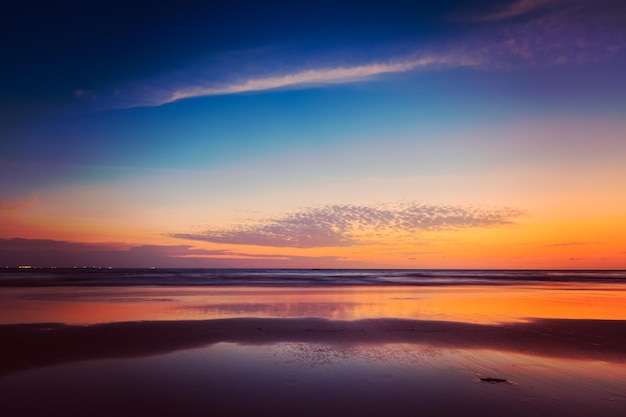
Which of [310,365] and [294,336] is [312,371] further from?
[294,336]

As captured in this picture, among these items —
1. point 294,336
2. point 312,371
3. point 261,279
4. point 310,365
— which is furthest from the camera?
point 261,279

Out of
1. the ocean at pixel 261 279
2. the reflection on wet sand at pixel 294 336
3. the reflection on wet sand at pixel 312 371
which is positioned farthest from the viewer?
the ocean at pixel 261 279

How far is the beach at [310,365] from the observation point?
709cm

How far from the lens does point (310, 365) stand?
972cm

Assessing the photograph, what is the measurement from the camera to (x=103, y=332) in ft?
45.5

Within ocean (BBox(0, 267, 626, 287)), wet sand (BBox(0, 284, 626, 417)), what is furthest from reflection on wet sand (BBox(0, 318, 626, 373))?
ocean (BBox(0, 267, 626, 287))

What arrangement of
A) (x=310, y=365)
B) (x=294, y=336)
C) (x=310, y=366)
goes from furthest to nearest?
(x=294, y=336)
(x=310, y=365)
(x=310, y=366)

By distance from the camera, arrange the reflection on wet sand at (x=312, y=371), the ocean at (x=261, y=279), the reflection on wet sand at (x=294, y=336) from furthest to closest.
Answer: the ocean at (x=261, y=279)
the reflection on wet sand at (x=294, y=336)
the reflection on wet sand at (x=312, y=371)

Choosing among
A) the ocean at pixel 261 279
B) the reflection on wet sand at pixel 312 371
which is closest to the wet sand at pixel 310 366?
the reflection on wet sand at pixel 312 371

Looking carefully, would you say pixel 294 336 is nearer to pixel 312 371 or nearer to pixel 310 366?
pixel 310 366

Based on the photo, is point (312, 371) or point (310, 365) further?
point (310, 365)

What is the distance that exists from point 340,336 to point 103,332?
811 centimetres

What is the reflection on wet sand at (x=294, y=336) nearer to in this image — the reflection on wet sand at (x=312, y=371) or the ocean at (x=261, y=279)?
the reflection on wet sand at (x=312, y=371)

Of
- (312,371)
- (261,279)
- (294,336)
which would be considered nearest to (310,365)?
(312,371)
